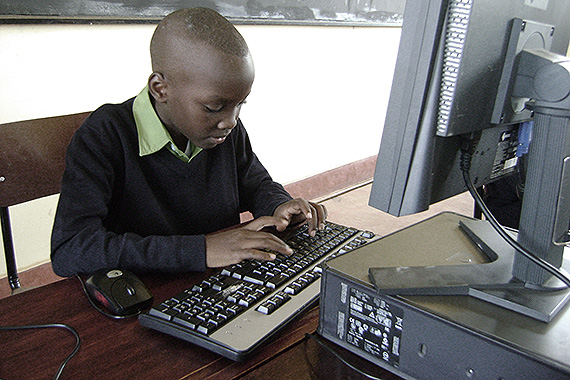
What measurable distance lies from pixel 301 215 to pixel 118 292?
0.44m

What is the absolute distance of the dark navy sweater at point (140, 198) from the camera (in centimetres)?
84

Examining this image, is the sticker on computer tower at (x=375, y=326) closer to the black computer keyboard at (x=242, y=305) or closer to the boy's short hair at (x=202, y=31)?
the black computer keyboard at (x=242, y=305)

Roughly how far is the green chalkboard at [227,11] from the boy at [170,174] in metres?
0.71

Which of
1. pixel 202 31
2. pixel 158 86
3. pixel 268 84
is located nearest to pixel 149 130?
pixel 158 86

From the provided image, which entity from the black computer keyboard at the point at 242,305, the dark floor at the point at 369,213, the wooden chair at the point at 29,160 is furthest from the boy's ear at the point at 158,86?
the dark floor at the point at 369,213

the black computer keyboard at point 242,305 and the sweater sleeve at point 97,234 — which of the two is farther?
the sweater sleeve at point 97,234

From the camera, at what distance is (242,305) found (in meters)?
0.67

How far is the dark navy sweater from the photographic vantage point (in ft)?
2.77

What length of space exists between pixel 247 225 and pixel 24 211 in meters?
1.09

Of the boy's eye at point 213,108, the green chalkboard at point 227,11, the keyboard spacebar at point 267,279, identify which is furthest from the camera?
the green chalkboard at point 227,11

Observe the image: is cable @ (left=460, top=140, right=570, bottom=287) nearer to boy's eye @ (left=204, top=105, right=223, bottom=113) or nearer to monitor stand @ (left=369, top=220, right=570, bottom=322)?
monitor stand @ (left=369, top=220, right=570, bottom=322)

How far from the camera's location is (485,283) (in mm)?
591

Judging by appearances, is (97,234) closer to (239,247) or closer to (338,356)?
(239,247)

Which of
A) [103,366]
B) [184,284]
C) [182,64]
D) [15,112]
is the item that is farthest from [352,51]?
[103,366]
